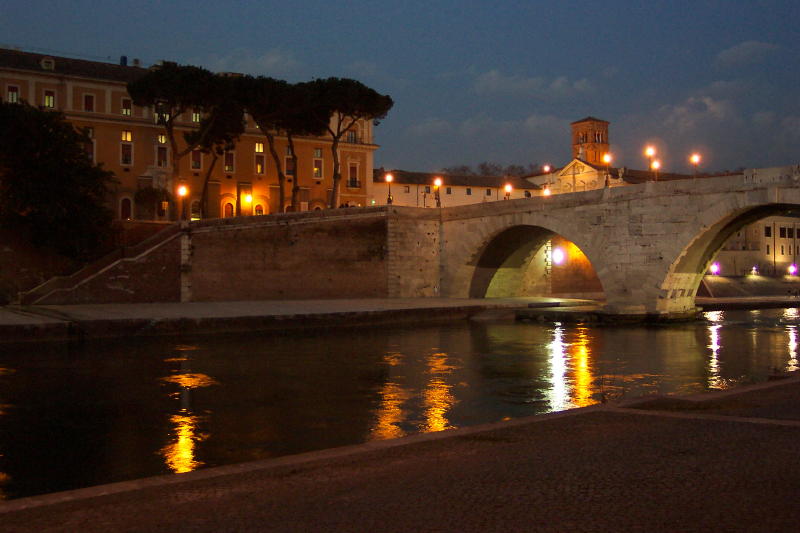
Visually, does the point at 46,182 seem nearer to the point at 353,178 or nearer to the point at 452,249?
the point at 452,249

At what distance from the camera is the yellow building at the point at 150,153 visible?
141 feet

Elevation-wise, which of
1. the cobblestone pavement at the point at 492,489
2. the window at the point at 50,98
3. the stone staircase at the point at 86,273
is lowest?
the cobblestone pavement at the point at 492,489

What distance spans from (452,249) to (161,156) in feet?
67.8

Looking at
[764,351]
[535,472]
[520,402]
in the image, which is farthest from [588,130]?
[535,472]

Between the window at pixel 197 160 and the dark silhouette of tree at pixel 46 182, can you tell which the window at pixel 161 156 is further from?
the dark silhouette of tree at pixel 46 182

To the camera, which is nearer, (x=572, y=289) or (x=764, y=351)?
(x=764, y=351)

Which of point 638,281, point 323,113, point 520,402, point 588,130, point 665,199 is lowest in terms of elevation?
point 520,402

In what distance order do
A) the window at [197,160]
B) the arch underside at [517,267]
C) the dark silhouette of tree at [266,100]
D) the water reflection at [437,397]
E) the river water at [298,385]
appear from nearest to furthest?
the river water at [298,385], the water reflection at [437,397], the arch underside at [517,267], the dark silhouette of tree at [266,100], the window at [197,160]

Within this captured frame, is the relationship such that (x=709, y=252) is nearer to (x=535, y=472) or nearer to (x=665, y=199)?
(x=665, y=199)

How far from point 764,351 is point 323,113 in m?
28.5

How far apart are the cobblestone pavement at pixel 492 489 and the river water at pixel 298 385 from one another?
98.2 inches

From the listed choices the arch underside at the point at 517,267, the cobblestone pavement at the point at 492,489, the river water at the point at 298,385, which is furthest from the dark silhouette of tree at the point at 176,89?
the cobblestone pavement at the point at 492,489

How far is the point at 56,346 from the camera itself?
19.4 metres

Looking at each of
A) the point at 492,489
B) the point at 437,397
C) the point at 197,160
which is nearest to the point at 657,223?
the point at 437,397
